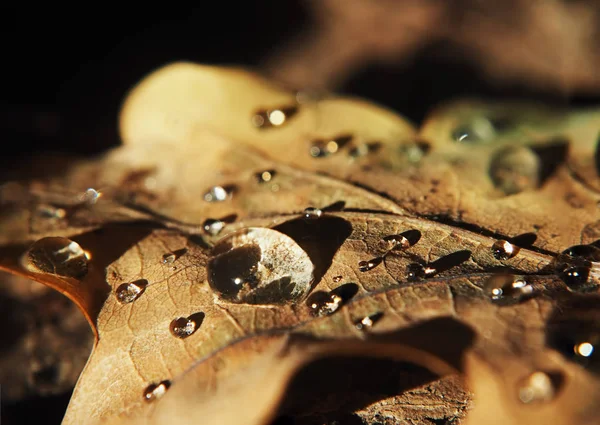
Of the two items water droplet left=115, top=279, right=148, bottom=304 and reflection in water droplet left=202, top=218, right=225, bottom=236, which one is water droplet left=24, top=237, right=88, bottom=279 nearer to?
water droplet left=115, top=279, right=148, bottom=304

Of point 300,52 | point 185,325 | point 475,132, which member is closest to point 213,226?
point 185,325

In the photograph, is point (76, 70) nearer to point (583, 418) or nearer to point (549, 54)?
point (549, 54)

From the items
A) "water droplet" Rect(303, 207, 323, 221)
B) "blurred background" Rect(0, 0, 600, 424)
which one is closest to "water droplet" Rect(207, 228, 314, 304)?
"water droplet" Rect(303, 207, 323, 221)

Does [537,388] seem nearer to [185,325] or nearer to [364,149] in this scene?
[185,325]

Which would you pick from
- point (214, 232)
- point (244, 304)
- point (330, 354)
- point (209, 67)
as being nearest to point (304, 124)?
point (209, 67)

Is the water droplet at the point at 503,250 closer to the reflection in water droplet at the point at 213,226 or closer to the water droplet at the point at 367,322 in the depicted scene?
the water droplet at the point at 367,322

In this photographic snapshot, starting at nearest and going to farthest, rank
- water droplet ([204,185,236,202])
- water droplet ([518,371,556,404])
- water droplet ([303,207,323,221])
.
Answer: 1. water droplet ([518,371,556,404])
2. water droplet ([303,207,323,221])
3. water droplet ([204,185,236,202])
